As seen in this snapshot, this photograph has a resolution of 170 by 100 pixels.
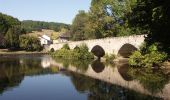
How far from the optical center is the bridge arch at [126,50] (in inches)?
2051

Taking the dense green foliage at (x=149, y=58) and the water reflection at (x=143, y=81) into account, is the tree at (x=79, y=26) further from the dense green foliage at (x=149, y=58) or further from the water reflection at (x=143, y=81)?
the water reflection at (x=143, y=81)

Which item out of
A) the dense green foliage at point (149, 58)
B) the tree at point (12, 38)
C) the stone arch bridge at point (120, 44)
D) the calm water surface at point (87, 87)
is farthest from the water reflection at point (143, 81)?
the tree at point (12, 38)

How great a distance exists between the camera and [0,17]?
117125 mm

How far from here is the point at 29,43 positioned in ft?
315

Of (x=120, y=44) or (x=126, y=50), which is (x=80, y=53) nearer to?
(x=126, y=50)

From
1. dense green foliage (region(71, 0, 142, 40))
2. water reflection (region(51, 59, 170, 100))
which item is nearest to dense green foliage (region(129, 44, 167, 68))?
water reflection (region(51, 59, 170, 100))

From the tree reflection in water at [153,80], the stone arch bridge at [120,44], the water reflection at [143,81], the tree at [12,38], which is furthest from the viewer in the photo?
the tree at [12,38]

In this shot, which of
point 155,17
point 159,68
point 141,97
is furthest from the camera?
point 159,68

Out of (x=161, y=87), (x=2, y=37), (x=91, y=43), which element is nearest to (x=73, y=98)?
(x=161, y=87)

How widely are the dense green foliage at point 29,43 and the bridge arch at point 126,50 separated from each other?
146ft

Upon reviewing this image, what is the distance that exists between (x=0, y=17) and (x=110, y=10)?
62122 mm

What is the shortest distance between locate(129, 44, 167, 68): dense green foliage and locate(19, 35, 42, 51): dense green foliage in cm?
5557

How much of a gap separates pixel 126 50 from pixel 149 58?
44.8 ft

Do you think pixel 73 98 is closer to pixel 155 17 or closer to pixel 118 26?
pixel 155 17
